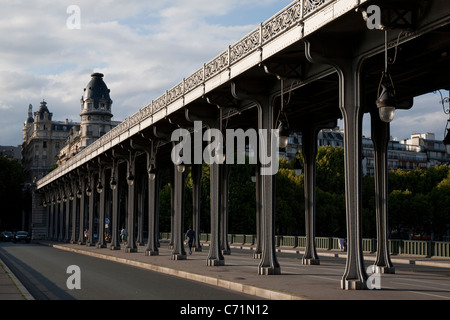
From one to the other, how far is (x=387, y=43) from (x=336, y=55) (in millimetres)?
1500

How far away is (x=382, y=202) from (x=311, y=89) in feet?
15.6

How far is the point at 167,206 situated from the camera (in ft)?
277

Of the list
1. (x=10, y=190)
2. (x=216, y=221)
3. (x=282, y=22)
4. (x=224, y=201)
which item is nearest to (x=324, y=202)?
(x=224, y=201)

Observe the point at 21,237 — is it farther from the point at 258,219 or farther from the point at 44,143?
the point at 44,143

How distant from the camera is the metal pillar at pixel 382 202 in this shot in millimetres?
23766

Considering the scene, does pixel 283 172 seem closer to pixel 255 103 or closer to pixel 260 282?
pixel 255 103

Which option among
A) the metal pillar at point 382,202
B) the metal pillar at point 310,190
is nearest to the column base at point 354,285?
the metal pillar at point 382,202

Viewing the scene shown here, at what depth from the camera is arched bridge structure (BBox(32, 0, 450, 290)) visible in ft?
54.7

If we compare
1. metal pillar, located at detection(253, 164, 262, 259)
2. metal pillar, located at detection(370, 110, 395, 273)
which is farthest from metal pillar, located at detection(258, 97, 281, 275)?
metal pillar, located at detection(253, 164, 262, 259)

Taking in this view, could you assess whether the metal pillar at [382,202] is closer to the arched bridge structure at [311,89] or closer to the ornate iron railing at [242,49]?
the arched bridge structure at [311,89]

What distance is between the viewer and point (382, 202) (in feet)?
78.3

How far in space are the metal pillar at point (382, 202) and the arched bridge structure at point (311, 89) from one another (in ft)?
0.12

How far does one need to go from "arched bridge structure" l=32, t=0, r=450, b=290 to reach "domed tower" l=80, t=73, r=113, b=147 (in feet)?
320

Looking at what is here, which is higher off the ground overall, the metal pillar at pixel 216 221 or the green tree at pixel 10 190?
the green tree at pixel 10 190
